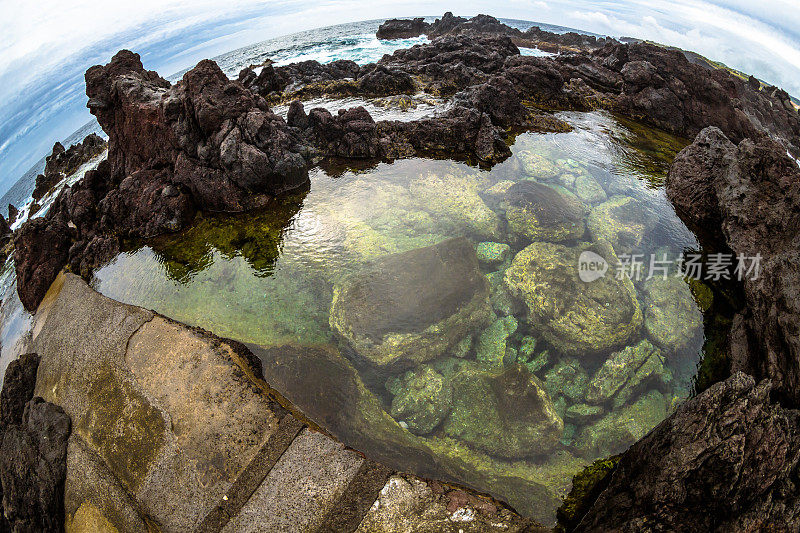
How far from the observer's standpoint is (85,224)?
1124 centimetres

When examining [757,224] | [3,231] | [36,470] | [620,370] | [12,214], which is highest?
[757,224]

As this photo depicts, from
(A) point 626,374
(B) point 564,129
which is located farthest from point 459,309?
(B) point 564,129

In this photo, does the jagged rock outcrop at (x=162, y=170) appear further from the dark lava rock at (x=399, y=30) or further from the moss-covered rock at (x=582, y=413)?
the dark lava rock at (x=399, y=30)

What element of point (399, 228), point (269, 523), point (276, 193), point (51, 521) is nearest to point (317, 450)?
point (269, 523)

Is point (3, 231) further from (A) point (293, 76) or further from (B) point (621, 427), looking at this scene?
(B) point (621, 427)

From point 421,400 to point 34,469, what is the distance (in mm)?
6597

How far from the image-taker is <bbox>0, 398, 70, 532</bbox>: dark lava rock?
5.46 m

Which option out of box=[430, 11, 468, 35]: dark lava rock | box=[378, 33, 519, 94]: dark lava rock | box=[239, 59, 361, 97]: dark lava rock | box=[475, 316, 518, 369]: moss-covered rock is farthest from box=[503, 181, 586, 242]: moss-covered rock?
box=[430, 11, 468, 35]: dark lava rock

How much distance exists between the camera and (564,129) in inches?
602

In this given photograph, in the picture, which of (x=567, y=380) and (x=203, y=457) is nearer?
(x=203, y=457)

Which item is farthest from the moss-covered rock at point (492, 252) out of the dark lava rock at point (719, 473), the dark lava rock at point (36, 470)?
the dark lava rock at point (36, 470)

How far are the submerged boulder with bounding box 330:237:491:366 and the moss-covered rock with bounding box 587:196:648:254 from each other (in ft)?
13.0

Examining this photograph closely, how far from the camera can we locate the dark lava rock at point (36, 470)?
5.46 metres

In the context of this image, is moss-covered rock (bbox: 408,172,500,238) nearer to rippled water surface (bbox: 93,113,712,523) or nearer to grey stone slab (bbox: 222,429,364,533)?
rippled water surface (bbox: 93,113,712,523)
